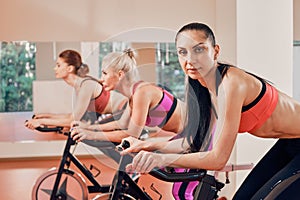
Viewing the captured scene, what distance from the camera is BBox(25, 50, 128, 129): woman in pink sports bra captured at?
246cm

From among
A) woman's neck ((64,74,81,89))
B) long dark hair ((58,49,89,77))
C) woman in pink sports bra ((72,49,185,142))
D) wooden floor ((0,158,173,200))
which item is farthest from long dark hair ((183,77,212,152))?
wooden floor ((0,158,173,200))

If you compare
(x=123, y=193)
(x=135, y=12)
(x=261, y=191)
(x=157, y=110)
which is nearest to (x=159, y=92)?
(x=157, y=110)

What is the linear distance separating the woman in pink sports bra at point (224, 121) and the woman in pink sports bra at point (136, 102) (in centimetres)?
19

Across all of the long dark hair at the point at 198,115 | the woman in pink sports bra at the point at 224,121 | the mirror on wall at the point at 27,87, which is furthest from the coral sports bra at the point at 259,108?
the mirror on wall at the point at 27,87

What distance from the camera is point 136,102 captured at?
213 centimetres

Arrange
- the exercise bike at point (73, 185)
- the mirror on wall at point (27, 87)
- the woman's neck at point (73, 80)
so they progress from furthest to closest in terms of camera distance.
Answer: the mirror on wall at point (27, 87) → the woman's neck at point (73, 80) → the exercise bike at point (73, 185)

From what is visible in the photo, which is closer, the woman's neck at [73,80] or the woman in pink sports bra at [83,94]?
the woman in pink sports bra at [83,94]

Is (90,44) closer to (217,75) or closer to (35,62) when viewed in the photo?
(35,62)

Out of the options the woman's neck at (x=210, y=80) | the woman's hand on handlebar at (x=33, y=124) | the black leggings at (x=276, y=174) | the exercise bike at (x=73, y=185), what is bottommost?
the exercise bike at (x=73, y=185)

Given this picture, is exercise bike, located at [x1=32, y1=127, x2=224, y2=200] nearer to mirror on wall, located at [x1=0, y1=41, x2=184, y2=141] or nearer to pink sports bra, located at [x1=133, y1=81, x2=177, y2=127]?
pink sports bra, located at [x1=133, y1=81, x2=177, y2=127]

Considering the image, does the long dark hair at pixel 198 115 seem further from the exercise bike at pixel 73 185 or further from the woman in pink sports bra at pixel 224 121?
the exercise bike at pixel 73 185

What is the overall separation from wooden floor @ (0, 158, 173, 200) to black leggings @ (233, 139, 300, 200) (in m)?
1.69

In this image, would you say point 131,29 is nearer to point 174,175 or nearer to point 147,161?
point 174,175

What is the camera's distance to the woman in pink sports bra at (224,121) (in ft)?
5.42
